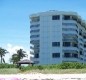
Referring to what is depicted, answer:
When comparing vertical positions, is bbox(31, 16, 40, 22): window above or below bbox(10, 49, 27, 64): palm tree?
above

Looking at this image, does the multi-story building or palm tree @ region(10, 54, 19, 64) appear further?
palm tree @ region(10, 54, 19, 64)

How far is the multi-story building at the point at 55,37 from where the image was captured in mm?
151625

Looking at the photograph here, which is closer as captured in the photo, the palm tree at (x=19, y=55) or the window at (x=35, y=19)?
the window at (x=35, y=19)

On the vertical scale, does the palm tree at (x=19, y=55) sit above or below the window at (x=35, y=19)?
below

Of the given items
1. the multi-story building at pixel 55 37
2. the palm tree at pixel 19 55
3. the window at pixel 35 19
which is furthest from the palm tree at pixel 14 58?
the window at pixel 35 19

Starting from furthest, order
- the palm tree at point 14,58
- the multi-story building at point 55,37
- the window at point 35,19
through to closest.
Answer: the palm tree at point 14,58, the window at point 35,19, the multi-story building at point 55,37

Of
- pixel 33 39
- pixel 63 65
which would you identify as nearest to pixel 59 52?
pixel 33 39

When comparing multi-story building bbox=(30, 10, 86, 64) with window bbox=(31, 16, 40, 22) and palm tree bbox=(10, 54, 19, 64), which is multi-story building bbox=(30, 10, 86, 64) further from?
palm tree bbox=(10, 54, 19, 64)

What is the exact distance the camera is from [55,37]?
154 metres

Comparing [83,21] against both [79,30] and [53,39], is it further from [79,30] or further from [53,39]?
[53,39]

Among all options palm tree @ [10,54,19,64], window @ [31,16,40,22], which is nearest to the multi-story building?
window @ [31,16,40,22]

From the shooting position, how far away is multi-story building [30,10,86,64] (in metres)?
152

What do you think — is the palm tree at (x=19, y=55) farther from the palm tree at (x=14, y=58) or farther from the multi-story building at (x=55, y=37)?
the multi-story building at (x=55, y=37)

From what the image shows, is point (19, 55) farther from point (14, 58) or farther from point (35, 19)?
point (35, 19)
